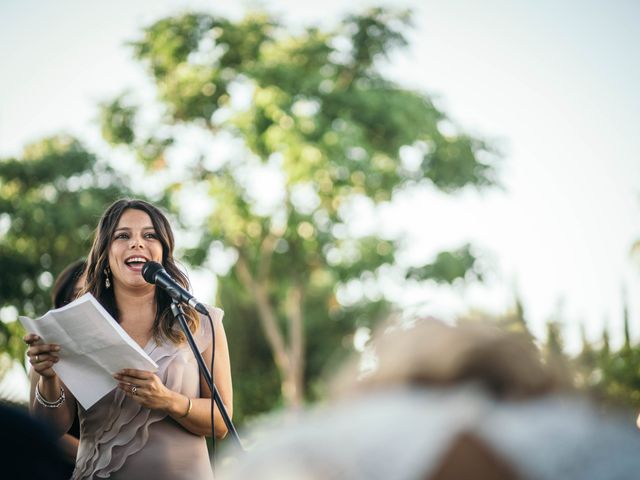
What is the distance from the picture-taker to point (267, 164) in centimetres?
1485

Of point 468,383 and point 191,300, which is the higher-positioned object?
point 468,383

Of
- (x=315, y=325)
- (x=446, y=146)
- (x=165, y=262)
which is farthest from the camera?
(x=315, y=325)

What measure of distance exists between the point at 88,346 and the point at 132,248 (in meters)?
0.49

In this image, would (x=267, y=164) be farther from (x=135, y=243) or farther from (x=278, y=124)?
(x=135, y=243)

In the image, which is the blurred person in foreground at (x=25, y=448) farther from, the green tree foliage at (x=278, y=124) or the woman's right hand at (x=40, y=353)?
the green tree foliage at (x=278, y=124)

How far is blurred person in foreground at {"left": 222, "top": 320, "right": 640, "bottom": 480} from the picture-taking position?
833 millimetres

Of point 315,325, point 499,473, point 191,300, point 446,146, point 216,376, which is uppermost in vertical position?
point 499,473

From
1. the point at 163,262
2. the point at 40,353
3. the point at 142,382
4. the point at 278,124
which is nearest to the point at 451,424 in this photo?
the point at 142,382

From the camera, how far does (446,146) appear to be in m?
16.4

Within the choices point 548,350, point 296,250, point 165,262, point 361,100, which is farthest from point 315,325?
point 548,350

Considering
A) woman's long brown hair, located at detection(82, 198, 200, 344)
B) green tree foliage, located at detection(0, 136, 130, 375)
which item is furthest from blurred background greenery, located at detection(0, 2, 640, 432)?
woman's long brown hair, located at detection(82, 198, 200, 344)

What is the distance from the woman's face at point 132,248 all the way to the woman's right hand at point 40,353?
41 centimetres

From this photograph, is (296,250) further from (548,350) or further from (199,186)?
(548,350)

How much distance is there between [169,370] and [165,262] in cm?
50
